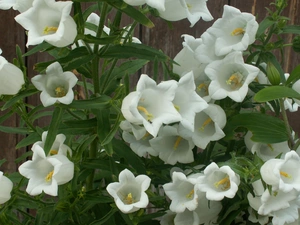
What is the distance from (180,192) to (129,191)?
8 cm

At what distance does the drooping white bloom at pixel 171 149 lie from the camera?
78cm

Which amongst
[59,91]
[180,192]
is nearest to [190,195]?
[180,192]

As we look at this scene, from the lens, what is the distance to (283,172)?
2.12ft

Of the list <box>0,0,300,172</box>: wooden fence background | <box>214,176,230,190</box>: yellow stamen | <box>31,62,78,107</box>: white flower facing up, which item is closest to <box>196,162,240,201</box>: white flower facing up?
<box>214,176,230,190</box>: yellow stamen

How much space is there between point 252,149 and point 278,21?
0.21 m

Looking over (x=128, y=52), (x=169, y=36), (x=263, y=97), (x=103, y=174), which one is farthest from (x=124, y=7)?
(x=169, y=36)

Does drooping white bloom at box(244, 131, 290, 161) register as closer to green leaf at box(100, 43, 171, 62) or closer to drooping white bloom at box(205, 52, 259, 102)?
drooping white bloom at box(205, 52, 259, 102)

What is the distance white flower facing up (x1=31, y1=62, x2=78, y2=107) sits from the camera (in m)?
0.66

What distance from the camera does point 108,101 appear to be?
27.5 inches

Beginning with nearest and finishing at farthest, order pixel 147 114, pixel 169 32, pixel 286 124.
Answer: pixel 147 114 < pixel 286 124 < pixel 169 32

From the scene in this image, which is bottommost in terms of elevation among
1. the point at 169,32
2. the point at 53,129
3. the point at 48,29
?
the point at 169,32

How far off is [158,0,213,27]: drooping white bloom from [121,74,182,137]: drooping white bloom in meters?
0.12

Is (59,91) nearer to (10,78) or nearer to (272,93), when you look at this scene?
(10,78)

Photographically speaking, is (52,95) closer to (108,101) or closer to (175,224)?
(108,101)
